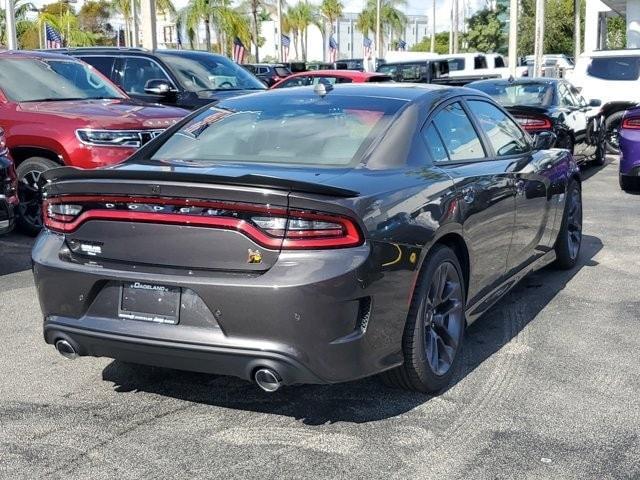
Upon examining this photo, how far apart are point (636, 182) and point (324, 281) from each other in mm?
9788

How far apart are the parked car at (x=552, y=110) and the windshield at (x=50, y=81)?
208 inches

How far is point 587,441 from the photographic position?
3.93m

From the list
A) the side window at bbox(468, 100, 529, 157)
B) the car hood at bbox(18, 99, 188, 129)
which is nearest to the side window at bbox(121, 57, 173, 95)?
the car hood at bbox(18, 99, 188, 129)

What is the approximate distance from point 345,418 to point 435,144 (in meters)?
1.59

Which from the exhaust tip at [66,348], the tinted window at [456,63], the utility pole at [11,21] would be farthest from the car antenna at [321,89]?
the tinted window at [456,63]

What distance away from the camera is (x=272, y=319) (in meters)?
3.69

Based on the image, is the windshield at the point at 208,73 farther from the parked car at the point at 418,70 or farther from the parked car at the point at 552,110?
the parked car at the point at 418,70

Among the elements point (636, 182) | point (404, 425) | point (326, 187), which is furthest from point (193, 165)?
point (636, 182)

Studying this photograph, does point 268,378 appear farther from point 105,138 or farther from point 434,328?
point 105,138

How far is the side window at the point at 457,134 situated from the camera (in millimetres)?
5024

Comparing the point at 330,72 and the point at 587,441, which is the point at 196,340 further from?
the point at 330,72

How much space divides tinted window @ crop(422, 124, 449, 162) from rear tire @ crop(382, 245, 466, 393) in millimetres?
576

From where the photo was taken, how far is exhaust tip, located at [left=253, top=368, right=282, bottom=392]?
12.3 ft

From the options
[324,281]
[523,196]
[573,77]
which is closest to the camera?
[324,281]
